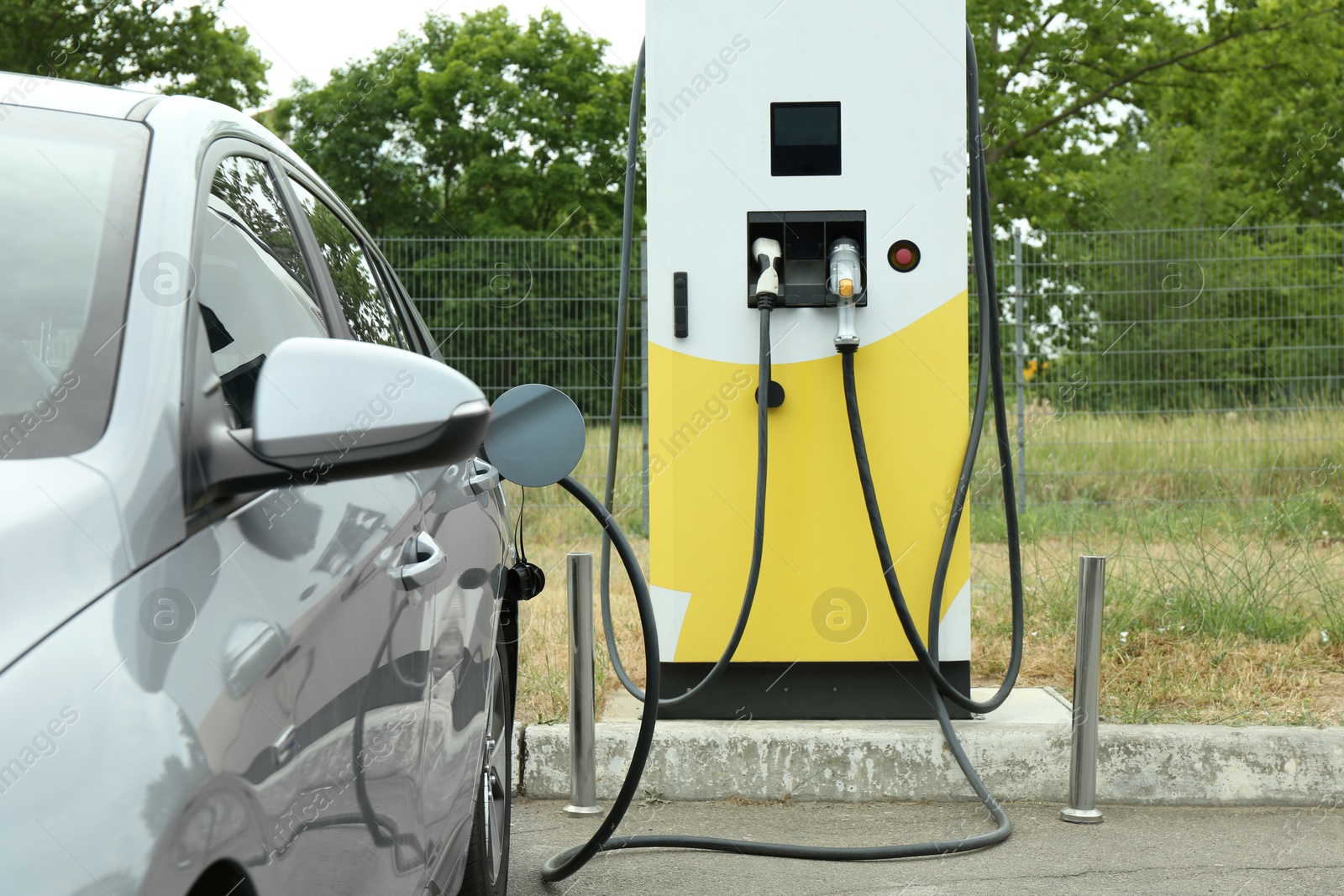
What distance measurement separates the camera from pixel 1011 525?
4.16 m

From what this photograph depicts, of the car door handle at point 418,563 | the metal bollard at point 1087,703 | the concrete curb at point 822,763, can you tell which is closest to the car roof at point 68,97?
the car door handle at point 418,563

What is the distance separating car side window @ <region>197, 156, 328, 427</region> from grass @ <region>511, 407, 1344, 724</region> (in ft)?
8.17

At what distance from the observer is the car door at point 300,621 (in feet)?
4.15

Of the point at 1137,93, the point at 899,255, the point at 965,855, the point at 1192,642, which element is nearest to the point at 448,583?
the point at 965,855

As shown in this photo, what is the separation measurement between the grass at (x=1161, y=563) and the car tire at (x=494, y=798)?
4.22ft

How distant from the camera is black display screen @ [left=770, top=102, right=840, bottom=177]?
13.8 feet

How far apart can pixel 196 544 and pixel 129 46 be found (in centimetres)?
2300

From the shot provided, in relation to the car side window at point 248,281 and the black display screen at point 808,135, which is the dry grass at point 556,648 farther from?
the car side window at point 248,281

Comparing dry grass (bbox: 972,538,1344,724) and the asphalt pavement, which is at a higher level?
dry grass (bbox: 972,538,1344,724)

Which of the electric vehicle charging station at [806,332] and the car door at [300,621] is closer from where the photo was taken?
the car door at [300,621]

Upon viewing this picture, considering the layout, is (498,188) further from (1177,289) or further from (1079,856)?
(1079,856)

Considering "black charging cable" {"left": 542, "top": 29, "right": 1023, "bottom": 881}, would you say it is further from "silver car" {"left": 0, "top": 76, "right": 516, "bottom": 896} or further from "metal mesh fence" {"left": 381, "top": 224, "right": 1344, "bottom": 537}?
"metal mesh fence" {"left": 381, "top": 224, "right": 1344, "bottom": 537}

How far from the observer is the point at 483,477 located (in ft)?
8.80

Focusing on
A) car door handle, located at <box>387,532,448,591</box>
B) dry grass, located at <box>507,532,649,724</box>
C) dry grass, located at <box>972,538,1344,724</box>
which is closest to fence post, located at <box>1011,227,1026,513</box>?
dry grass, located at <box>972,538,1344,724</box>
